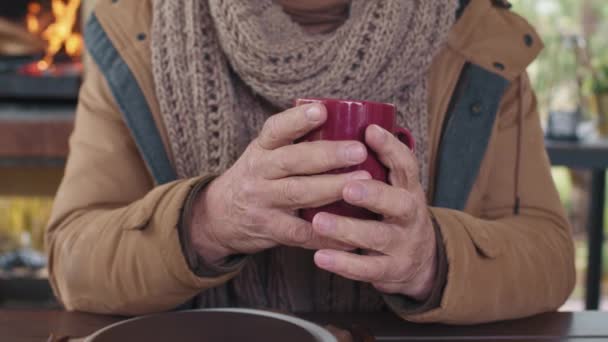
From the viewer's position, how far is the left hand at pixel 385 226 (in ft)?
2.04

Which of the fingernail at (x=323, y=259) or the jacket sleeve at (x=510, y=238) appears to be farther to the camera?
the jacket sleeve at (x=510, y=238)

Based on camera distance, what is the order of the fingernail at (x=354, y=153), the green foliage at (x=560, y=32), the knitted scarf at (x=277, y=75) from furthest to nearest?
the green foliage at (x=560, y=32) < the knitted scarf at (x=277, y=75) < the fingernail at (x=354, y=153)

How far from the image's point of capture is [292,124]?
2.05 feet

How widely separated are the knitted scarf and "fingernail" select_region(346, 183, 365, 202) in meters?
0.41

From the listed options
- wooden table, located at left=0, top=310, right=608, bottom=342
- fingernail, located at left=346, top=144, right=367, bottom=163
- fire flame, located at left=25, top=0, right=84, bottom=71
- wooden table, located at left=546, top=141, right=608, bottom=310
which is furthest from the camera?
fire flame, located at left=25, top=0, right=84, bottom=71

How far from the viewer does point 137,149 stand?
1049mm

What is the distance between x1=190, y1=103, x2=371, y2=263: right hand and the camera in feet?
2.03

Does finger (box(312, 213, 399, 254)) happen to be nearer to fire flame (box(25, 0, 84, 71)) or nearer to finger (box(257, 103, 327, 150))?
finger (box(257, 103, 327, 150))

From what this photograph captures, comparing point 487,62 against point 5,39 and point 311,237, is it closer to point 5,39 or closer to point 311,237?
point 311,237

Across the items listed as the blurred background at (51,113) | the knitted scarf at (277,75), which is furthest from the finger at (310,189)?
the blurred background at (51,113)

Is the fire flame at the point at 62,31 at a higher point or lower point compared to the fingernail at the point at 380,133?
lower

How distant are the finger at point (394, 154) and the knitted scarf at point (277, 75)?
1.17 ft

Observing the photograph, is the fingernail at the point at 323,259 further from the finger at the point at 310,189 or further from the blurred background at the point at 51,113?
the blurred background at the point at 51,113

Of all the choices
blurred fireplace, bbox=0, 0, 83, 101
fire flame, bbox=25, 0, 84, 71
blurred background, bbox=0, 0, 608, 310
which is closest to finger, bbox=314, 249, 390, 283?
blurred background, bbox=0, 0, 608, 310
